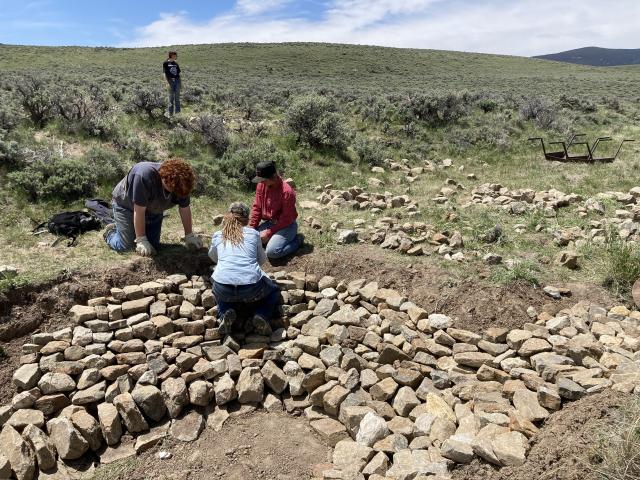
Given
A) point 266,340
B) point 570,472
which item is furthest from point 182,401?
point 570,472

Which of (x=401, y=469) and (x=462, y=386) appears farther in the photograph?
(x=462, y=386)

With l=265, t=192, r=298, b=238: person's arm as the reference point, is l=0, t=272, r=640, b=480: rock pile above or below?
below

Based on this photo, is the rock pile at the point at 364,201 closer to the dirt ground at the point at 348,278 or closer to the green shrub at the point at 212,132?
the dirt ground at the point at 348,278

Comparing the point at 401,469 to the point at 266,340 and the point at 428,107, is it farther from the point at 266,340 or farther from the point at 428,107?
the point at 428,107

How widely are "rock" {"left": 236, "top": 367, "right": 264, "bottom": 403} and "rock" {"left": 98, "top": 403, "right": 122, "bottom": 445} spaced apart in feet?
3.58

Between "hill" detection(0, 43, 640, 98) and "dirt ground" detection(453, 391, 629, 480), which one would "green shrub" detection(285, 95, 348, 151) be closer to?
"dirt ground" detection(453, 391, 629, 480)

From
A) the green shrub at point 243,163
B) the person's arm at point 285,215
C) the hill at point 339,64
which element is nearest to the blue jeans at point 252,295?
the person's arm at point 285,215

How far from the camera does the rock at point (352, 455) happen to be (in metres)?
3.63

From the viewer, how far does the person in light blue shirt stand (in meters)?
4.95

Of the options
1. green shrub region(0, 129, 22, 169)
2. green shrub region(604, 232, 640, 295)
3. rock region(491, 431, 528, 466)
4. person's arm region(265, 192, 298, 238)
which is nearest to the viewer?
rock region(491, 431, 528, 466)

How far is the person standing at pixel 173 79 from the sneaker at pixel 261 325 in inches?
363

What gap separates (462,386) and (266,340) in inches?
81.6

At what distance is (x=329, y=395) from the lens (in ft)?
14.5

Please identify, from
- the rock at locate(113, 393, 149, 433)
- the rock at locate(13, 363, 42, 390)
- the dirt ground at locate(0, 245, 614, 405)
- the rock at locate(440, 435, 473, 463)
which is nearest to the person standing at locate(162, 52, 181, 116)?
the dirt ground at locate(0, 245, 614, 405)
